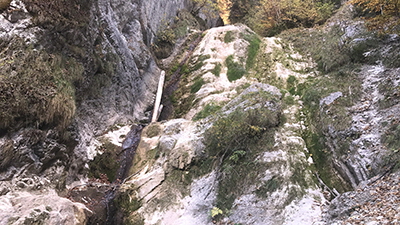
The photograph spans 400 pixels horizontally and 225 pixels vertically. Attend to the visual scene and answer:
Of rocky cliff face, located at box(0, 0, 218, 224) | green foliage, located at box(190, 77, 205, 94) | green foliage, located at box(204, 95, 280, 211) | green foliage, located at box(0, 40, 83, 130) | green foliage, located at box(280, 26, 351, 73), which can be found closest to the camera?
rocky cliff face, located at box(0, 0, 218, 224)

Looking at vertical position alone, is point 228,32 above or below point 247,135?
above

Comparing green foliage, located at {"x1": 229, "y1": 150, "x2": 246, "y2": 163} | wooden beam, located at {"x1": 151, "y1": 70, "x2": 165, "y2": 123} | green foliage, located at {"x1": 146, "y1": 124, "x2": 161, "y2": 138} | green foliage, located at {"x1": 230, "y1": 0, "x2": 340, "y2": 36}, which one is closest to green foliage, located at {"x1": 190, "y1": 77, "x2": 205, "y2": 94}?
wooden beam, located at {"x1": 151, "y1": 70, "x2": 165, "y2": 123}

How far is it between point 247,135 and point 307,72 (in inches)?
281

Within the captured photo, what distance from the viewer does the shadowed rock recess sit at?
6.92 metres

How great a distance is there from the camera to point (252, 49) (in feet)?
56.9

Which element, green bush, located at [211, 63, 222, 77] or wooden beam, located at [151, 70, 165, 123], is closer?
wooden beam, located at [151, 70, 165, 123]

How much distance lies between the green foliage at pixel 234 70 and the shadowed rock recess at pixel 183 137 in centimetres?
113

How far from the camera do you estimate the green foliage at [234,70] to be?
15.3 metres

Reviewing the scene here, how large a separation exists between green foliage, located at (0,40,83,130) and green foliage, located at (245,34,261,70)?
11016 millimetres

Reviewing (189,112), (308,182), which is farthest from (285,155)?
(189,112)

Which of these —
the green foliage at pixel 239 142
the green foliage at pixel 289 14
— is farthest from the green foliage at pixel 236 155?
the green foliage at pixel 289 14

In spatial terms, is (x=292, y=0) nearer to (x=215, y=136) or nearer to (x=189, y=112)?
(x=189, y=112)

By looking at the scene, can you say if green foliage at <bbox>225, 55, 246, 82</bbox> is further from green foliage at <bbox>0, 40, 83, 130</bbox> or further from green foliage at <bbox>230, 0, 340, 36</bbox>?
green foliage at <bbox>0, 40, 83, 130</bbox>

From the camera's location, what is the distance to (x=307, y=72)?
553 inches
